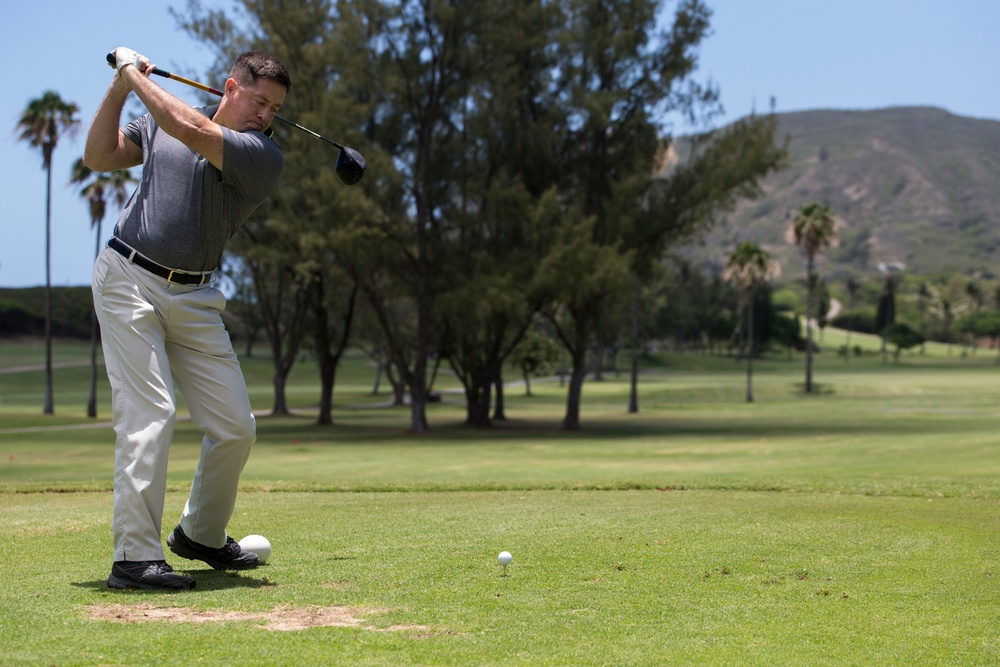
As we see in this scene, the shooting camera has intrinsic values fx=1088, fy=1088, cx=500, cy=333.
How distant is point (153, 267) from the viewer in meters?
6.46

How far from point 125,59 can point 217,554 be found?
10.1 ft

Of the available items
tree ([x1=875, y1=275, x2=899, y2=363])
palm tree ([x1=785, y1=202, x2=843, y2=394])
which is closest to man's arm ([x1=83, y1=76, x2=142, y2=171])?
palm tree ([x1=785, y1=202, x2=843, y2=394])

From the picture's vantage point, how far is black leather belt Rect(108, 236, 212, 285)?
254 inches

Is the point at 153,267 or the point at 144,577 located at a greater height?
the point at 153,267

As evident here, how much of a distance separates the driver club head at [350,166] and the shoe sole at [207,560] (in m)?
2.52

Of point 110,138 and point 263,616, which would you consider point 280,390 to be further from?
point 263,616

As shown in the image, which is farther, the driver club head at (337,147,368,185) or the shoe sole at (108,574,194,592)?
the driver club head at (337,147,368,185)

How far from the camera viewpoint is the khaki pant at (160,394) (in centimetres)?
631

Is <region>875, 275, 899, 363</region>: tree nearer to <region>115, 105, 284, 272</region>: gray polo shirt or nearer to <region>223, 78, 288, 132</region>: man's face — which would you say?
<region>223, 78, 288, 132</region>: man's face

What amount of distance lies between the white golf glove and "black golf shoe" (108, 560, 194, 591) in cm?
Answer: 282

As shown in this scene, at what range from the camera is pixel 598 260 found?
3850cm

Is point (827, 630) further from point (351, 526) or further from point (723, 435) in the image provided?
point (723, 435)

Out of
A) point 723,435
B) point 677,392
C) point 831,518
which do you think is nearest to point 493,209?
point 723,435

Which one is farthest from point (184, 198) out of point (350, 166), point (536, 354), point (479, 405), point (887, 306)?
point (887, 306)
